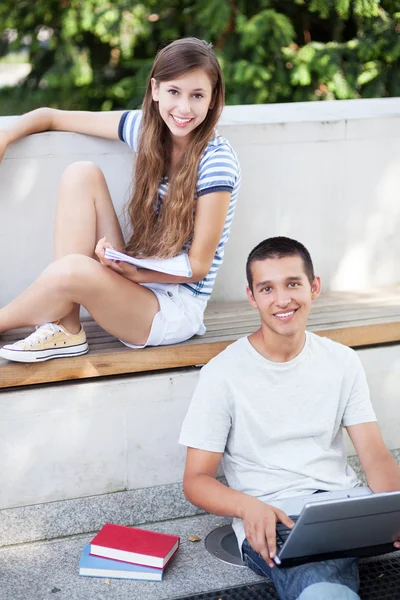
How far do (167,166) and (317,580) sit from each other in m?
1.40

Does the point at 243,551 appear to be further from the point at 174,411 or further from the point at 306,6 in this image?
the point at 306,6

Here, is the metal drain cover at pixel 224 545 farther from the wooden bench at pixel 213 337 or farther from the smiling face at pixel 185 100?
the smiling face at pixel 185 100

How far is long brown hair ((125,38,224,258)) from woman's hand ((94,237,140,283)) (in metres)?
0.11

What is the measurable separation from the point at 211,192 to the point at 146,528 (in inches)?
43.4

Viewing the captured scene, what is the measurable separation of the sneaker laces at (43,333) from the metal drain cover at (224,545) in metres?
0.80

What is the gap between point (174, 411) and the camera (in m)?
3.04

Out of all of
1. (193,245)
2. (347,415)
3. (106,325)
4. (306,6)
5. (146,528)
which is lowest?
(146,528)

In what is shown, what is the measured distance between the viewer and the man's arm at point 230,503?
238 centimetres

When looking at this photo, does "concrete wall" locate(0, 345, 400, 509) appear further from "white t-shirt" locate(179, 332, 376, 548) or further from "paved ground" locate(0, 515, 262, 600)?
"white t-shirt" locate(179, 332, 376, 548)

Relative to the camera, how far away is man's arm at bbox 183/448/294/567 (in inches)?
93.8

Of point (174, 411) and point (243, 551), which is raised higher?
point (174, 411)

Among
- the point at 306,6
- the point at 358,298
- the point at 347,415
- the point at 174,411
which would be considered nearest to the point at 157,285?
the point at 174,411

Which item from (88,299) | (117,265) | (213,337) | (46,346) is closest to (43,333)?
(46,346)

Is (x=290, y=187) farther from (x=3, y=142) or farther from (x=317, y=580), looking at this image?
(x=317, y=580)
